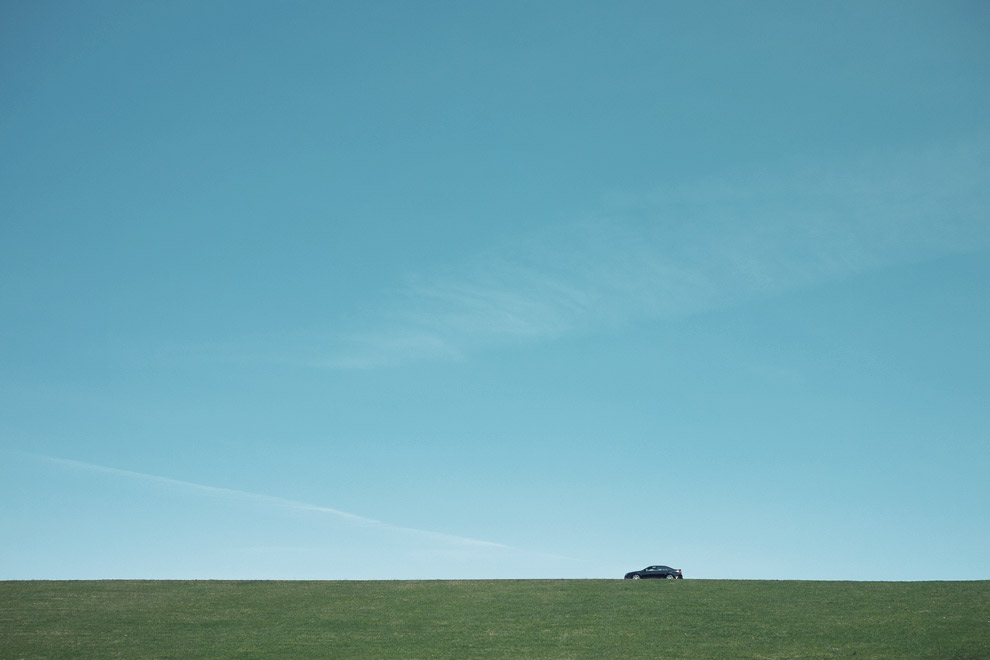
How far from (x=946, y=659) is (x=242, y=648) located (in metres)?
33.1

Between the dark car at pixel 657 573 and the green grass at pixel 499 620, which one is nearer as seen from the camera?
the green grass at pixel 499 620

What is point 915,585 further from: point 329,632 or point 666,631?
point 329,632

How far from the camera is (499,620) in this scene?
4603cm

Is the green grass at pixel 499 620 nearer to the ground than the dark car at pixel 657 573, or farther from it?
nearer to the ground

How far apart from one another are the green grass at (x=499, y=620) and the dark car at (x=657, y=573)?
262 cm

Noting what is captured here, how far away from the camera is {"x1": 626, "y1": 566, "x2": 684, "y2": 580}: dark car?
5956 centimetres

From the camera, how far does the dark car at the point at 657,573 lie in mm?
59562

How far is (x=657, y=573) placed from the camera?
196 feet

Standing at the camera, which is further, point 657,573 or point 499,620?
point 657,573

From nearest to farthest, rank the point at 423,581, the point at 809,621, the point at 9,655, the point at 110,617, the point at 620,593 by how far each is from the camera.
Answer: the point at 9,655 → the point at 809,621 → the point at 110,617 → the point at 620,593 → the point at 423,581

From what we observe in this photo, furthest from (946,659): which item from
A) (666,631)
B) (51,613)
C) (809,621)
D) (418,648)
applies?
(51,613)

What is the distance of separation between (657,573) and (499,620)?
17.9 metres

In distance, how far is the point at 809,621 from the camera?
44219 mm

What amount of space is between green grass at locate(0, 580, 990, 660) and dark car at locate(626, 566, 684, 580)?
2.62m
